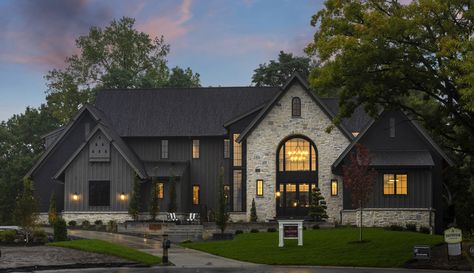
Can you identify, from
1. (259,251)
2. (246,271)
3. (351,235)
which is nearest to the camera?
(246,271)

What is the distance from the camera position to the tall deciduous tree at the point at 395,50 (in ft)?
96.7

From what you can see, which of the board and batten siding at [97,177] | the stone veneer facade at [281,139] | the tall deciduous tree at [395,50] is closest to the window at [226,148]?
the stone veneer facade at [281,139]

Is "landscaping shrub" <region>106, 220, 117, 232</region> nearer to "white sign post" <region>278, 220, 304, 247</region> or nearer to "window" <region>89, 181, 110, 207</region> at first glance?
"window" <region>89, 181, 110, 207</region>

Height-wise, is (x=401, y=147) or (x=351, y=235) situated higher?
(x=401, y=147)

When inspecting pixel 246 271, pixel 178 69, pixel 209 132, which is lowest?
pixel 246 271

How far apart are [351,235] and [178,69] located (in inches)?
2031

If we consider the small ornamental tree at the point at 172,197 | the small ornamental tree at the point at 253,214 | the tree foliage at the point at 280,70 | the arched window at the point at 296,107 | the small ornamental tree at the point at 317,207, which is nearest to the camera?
the small ornamental tree at the point at 317,207

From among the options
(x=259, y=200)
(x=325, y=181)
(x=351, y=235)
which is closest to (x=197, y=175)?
(x=259, y=200)

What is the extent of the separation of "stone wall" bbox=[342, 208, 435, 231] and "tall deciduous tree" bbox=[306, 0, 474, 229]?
15960 millimetres

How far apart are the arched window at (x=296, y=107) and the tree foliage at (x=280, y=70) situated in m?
35.8

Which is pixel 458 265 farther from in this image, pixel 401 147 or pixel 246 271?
pixel 401 147

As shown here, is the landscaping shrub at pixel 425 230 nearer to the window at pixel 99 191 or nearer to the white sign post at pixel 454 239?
the white sign post at pixel 454 239

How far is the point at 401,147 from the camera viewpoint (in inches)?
1992

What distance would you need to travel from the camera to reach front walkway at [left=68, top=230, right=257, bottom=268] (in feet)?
101
